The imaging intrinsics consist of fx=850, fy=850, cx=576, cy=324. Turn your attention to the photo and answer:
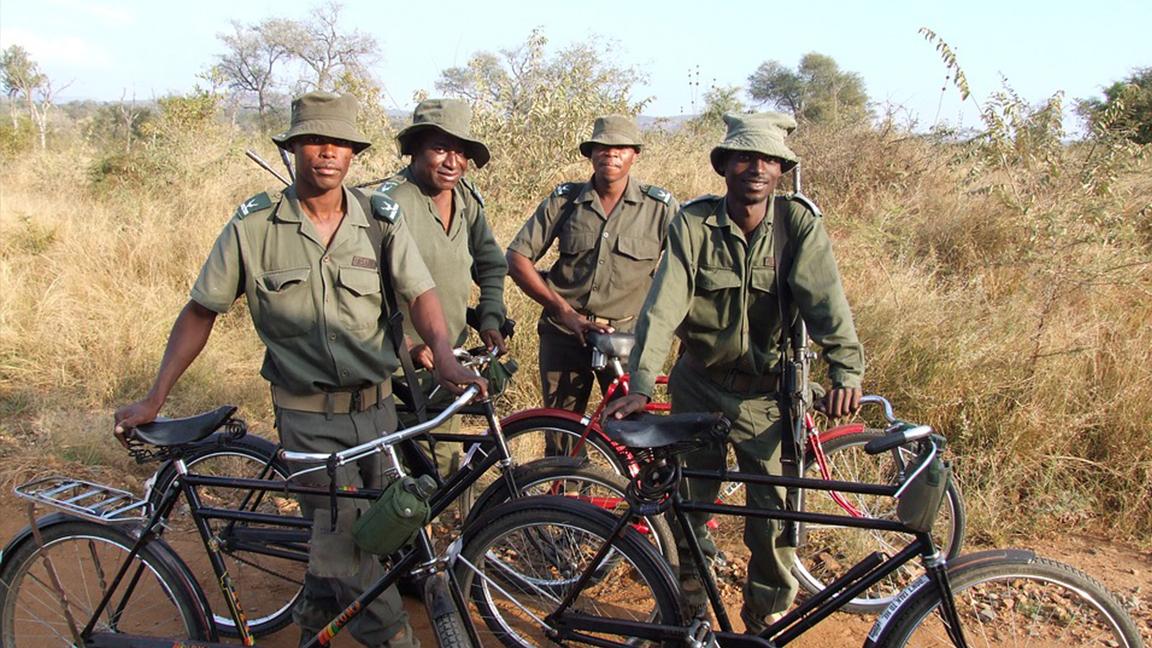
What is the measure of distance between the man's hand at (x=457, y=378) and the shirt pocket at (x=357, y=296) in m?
0.34

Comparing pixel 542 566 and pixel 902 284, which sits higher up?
pixel 902 284

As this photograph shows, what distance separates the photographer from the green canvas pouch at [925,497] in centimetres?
218

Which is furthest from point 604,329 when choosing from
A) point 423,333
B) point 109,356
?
point 109,356

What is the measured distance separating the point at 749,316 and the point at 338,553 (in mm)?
1552

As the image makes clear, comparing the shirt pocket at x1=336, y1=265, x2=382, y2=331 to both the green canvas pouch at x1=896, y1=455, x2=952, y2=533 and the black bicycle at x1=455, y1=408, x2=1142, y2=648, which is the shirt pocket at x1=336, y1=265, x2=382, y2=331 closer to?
the black bicycle at x1=455, y1=408, x2=1142, y2=648

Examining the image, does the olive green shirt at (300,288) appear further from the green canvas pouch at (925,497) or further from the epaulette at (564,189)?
the green canvas pouch at (925,497)

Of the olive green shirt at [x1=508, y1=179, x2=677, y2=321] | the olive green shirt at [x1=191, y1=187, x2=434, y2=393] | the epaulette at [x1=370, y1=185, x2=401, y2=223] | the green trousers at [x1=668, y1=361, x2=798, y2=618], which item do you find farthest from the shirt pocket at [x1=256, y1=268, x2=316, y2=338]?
the olive green shirt at [x1=508, y1=179, x2=677, y2=321]

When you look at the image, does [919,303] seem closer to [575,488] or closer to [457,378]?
[575,488]

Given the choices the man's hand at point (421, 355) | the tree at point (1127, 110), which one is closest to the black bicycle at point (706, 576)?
the man's hand at point (421, 355)

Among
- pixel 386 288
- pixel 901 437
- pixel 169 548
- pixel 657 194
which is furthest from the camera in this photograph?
pixel 657 194

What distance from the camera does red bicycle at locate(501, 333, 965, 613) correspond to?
3.55 m

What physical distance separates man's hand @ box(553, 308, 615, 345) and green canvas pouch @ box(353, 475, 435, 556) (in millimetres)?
1659

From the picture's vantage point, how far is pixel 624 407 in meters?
2.56

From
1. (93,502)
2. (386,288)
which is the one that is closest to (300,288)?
(386,288)
